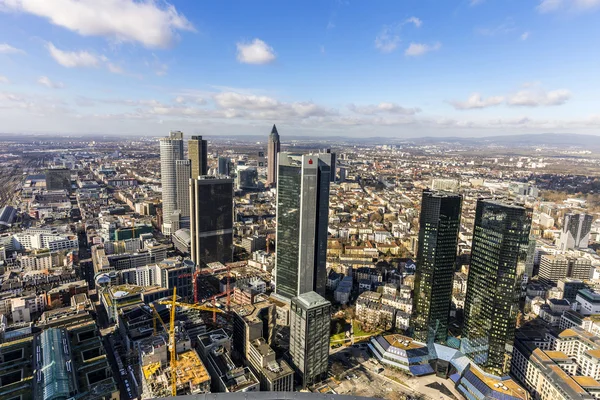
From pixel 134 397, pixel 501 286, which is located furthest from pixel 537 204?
pixel 134 397

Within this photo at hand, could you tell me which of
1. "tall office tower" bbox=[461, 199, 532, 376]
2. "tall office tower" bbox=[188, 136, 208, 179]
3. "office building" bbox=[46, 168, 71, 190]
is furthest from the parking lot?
"office building" bbox=[46, 168, 71, 190]

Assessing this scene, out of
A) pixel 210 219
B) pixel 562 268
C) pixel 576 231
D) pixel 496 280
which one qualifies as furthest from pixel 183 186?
pixel 576 231

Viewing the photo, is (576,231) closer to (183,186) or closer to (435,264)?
(435,264)

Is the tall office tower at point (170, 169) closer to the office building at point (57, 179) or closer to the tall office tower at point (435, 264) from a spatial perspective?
the office building at point (57, 179)

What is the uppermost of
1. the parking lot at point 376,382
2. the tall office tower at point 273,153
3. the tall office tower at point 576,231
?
the tall office tower at point 273,153

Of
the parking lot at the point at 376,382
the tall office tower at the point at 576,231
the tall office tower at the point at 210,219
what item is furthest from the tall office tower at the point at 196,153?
the tall office tower at the point at 576,231

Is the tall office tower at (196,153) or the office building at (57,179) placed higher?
the tall office tower at (196,153)

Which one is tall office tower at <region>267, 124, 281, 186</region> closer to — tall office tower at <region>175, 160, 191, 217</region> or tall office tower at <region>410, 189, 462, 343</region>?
tall office tower at <region>175, 160, 191, 217</region>
